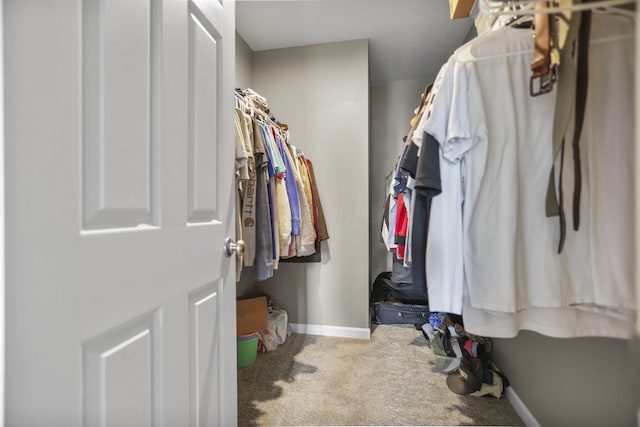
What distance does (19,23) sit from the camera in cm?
42

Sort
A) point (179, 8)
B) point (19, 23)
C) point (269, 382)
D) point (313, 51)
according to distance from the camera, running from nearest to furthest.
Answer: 1. point (19, 23)
2. point (179, 8)
3. point (269, 382)
4. point (313, 51)

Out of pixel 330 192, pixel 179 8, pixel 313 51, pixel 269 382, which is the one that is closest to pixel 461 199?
pixel 179 8

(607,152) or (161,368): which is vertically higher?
(607,152)

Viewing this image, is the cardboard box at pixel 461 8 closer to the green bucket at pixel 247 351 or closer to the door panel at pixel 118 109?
the door panel at pixel 118 109

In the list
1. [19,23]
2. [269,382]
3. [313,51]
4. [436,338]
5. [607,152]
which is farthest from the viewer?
[313,51]

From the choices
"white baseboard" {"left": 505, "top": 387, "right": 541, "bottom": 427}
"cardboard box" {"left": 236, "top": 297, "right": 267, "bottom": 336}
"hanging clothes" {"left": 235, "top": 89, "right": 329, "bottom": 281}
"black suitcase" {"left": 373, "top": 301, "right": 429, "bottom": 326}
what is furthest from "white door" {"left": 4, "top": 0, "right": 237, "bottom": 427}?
"black suitcase" {"left": 373, "top": 301, "right": 429, "bottom": 326}

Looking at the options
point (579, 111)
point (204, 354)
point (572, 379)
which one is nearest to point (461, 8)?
point (579, 111)

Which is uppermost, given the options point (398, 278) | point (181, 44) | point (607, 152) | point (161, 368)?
point (181, 44)

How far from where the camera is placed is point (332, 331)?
2.45m

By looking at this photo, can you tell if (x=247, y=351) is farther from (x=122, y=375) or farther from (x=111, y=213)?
(x=111, y=213)

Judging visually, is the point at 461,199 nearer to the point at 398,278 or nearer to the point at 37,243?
the point at 37,243

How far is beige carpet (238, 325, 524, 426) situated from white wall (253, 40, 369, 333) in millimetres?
376

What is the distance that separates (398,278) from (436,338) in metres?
0.56

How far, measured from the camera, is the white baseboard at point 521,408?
52.0 inches
